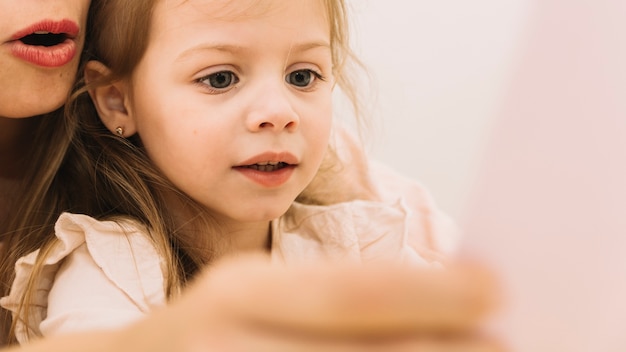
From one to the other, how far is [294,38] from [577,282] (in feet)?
1.66

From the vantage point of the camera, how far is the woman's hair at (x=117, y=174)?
2.95 ft

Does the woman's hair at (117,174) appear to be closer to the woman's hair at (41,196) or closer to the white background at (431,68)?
the woman's hair at (41,196)

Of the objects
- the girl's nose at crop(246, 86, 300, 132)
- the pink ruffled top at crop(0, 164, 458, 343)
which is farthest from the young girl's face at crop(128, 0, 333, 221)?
the pink ruffled top at crop(0, 164, 458, 343)

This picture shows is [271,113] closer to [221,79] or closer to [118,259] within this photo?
[221,79]

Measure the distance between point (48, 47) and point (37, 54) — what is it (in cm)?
2

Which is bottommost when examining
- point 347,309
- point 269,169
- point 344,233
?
point 344,233

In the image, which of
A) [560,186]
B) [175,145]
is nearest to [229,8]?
[175,145]

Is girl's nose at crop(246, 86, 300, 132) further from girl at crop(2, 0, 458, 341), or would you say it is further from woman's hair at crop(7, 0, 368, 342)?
woman's hair at crop(7, 0, 368, 342)

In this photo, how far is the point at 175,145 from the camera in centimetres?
89

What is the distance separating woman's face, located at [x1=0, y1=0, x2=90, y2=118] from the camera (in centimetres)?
88

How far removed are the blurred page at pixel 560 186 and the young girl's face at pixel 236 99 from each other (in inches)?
16.8

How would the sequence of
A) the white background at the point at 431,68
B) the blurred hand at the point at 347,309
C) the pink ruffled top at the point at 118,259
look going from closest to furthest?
1. the blurred hand at the point at 347,309
2. the pink ruffled top at the point at 118,259
3. the white background at the point at 431,68

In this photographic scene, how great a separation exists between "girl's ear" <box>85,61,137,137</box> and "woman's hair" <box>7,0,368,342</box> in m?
0.01

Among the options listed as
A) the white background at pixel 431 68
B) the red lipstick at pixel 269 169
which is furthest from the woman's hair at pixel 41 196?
the white background at pixel 431 68
